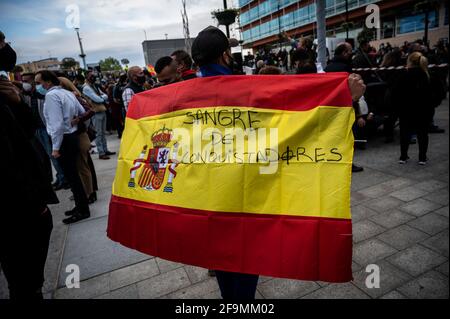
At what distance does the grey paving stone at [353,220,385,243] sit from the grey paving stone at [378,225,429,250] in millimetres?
89

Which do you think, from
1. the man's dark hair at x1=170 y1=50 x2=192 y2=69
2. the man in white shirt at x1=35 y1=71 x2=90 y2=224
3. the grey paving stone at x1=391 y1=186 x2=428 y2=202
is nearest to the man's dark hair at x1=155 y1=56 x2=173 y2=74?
the man's dark hair at x1=170 y1=50 x2=192 y2=69

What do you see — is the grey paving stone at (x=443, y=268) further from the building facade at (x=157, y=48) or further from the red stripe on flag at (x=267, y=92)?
the building facade at (x=157, y=48)

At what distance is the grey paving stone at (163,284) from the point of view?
2738mm

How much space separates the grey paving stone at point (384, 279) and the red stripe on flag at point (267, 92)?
5.64 ft

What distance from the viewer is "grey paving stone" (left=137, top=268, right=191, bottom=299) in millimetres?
2738

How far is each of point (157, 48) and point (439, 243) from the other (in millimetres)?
31629

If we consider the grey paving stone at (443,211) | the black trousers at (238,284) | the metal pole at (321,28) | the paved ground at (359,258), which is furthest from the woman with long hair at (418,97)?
the black trousers at (238,284)

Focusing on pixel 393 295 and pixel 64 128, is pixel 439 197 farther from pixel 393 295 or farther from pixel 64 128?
pixel 64 128

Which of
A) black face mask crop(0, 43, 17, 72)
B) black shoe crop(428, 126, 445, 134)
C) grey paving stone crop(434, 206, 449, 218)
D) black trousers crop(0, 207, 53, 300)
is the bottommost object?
grey paving stone crop(434, 206, 449, 218)

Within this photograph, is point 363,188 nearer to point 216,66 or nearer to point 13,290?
point 216,66

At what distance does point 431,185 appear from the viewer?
4441 millimetres

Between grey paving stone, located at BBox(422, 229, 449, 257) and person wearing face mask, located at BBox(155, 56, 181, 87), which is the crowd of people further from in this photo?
grey paving stone, located at BBox(422, 229, 449, 257)

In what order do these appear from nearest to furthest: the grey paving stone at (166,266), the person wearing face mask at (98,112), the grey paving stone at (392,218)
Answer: the grey paving stone at (166,266)
the grey paving stone at (392,218)
the person wearing face mask at (98,112)
